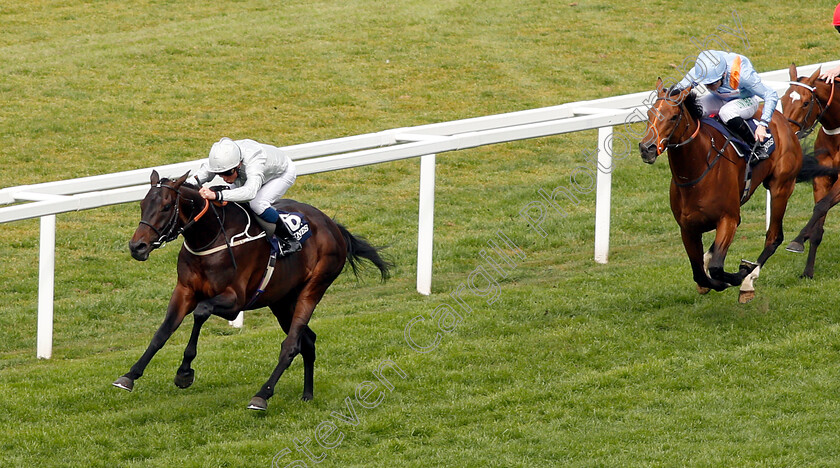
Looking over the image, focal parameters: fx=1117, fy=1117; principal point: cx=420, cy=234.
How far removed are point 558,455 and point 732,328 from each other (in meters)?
2.42

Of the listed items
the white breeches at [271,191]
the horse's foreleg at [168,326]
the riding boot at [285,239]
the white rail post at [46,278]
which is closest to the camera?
the horse's foreleg at [168,326]

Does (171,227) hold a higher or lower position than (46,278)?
higher

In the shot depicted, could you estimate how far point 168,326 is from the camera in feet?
20.2

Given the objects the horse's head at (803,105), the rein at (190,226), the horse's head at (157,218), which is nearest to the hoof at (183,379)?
the rein at (190,226)

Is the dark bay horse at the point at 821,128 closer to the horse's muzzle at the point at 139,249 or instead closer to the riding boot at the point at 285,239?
the riding boot at the point at 285,239

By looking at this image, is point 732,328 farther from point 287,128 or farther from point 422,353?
point 287,128

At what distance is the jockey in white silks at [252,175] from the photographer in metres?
6.27

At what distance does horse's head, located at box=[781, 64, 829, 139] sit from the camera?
28.9 feet

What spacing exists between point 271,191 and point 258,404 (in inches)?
49.3

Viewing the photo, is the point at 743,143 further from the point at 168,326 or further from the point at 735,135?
the point at 168,326

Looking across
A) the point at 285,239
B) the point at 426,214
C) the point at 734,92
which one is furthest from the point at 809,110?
the point at 285,239

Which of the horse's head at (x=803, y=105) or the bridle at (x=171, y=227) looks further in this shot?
the horse's head at (x=803, y=105)

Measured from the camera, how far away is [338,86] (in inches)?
655

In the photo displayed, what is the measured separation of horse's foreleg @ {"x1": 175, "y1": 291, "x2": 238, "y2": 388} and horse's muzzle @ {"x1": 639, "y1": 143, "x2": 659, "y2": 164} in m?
2.52
